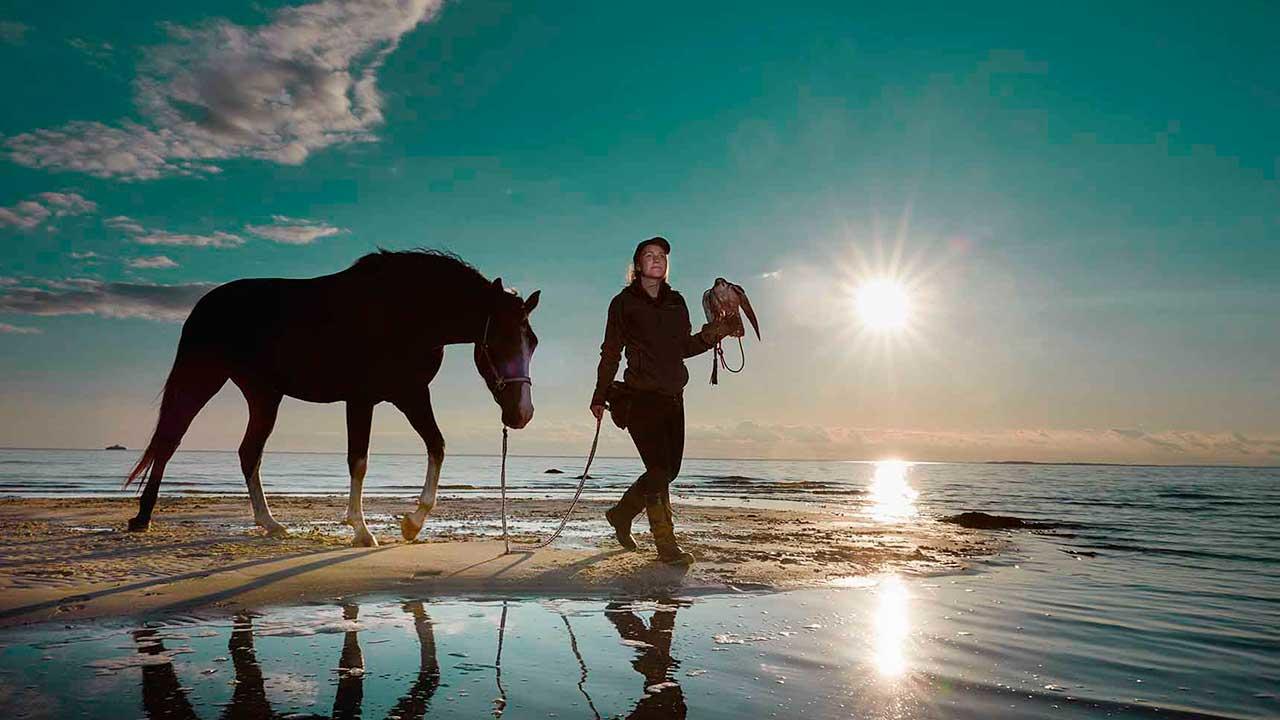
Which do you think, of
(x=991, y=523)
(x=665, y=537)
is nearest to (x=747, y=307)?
(x=665, y=537)

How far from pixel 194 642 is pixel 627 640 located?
1.93m

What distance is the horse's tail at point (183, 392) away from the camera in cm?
760

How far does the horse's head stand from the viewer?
709 centimetres

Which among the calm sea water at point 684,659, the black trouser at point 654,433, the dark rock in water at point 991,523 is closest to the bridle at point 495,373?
the black trouser at point 654,433

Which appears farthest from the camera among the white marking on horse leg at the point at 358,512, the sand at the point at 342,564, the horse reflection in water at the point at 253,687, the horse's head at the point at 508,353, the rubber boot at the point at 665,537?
the horse's head at the point at 508,353

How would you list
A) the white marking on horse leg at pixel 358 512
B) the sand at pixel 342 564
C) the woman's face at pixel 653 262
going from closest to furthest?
the sand at pixel 342 564, the woman's face at pixel 653 262, the white marking on horse leg at pixel 358 512

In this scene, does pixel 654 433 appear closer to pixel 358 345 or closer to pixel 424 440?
pixel 424 440

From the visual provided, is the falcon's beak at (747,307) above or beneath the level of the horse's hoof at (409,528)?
above

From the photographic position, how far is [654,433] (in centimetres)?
651

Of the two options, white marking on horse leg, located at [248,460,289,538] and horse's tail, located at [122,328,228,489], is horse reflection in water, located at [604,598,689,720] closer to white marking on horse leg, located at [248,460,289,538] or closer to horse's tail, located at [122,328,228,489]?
white marking on horse leg, located at [248,460,289,538]

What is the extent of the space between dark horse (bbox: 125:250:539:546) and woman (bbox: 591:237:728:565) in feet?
3.42

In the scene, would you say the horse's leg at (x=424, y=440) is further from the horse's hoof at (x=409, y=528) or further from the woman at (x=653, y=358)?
the woman at (x=653, y=358)

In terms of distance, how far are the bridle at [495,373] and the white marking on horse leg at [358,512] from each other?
53.4 inches

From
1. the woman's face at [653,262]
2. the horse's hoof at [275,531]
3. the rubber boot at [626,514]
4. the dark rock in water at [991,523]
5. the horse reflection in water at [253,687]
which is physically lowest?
the dark rock in water at [991,523]
